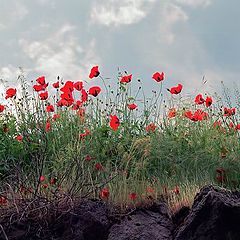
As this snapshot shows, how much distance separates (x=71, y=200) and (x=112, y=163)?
2284 mm

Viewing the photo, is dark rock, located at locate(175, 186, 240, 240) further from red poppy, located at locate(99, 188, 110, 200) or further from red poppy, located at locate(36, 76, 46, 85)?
red poppy, located at locate(36, 76, 46, 85)

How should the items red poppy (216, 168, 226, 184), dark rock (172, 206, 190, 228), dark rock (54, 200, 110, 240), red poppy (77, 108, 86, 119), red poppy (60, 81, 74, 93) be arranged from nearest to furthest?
dark rock (54, 200, 110, 240), dark rock (172, 206, 190, 228), red poppy (216, 168, 226, 184), red poppy (60, 81, 74, 93), red poppy (77, 108, 86, 119)

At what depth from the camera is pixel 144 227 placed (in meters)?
4.66

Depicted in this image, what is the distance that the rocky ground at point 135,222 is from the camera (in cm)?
413

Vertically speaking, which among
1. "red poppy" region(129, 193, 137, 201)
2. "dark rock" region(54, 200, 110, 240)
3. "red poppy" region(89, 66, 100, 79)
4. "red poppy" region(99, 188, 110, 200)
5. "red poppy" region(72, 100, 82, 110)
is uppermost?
"red poppy" region(89, 66, 100, 79)

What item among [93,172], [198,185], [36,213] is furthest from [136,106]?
[36,213]

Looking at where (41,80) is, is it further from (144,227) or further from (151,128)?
(144,227)

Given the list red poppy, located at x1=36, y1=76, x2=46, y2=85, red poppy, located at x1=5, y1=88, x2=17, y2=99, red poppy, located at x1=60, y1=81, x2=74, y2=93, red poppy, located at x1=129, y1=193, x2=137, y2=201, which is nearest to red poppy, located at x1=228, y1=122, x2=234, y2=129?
red poppy, located at x1=60, y1=81, x2=74, y2=93

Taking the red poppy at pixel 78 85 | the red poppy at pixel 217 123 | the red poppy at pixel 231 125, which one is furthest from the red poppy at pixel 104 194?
the red poppy at pixel 231 125

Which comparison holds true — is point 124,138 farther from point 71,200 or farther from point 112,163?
point 71,200

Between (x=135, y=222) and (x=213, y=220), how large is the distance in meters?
0.87

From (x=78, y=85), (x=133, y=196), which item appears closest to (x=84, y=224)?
(x=133, y=196)

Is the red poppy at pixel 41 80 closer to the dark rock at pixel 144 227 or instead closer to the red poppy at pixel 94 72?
the red poppy at pixel 94 72

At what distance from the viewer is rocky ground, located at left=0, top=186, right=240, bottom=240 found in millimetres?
4133
